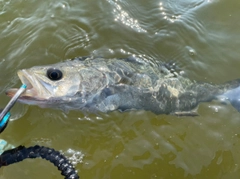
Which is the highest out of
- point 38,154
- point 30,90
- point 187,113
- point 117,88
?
point 30,90

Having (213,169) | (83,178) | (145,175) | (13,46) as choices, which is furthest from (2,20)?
(213,169)

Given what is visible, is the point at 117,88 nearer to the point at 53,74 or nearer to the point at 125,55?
the point at 53,74

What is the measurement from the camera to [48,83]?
10.8 feet

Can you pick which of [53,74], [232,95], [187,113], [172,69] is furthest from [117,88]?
[232,95]

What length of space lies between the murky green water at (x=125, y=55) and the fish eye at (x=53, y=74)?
91cm

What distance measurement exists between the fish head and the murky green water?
783mm

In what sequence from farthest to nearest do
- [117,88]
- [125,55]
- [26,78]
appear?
[125,55]
[117,88]
[26,78]

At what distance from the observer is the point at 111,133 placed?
13.4ft

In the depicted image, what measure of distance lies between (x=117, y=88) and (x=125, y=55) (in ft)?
3.86

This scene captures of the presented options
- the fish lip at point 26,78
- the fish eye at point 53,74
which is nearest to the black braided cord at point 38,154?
the fish lip at point 26,78

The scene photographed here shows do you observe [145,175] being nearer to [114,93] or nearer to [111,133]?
[111,133]

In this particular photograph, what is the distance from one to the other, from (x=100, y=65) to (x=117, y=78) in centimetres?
29

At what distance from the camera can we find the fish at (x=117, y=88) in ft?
10.8

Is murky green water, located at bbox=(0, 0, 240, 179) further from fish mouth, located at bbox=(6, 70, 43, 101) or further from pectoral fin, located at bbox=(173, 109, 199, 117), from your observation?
fish mouth, located at bbox=(6, 70, 43, 101)
